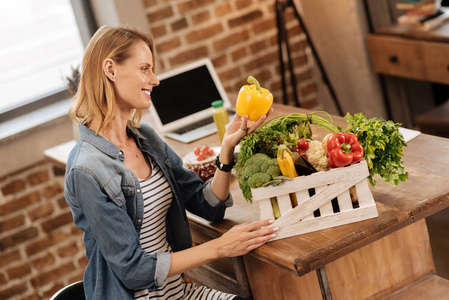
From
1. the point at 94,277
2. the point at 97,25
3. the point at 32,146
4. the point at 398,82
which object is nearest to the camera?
the point at 94,277

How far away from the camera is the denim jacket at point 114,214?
5.80ft

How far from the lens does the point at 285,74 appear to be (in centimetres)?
426

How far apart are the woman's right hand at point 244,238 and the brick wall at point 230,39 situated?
6.88 feet

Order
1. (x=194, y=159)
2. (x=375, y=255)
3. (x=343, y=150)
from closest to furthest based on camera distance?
(x=343, y=150) < (x=375, y=255) < (x=194, y=159)

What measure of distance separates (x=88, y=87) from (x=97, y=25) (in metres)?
1.96

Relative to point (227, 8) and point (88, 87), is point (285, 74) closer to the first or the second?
point (227, 8)

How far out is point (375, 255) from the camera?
6.82 feet

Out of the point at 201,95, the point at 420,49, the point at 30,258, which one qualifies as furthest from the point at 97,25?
the point at 420,49

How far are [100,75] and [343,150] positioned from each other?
0.76m

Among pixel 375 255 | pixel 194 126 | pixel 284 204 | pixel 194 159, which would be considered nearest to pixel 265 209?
pixel 284 204

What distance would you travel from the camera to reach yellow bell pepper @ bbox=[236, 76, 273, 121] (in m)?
1.93

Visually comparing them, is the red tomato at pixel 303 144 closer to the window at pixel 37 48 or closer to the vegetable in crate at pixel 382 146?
the vegetable in crate at pixel 382 146

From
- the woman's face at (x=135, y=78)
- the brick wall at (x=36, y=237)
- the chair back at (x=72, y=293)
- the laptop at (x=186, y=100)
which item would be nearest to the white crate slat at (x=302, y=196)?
the woman's face at (x=135, y=78)

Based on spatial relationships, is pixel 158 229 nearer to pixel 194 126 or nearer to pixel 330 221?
pixel 330 221
